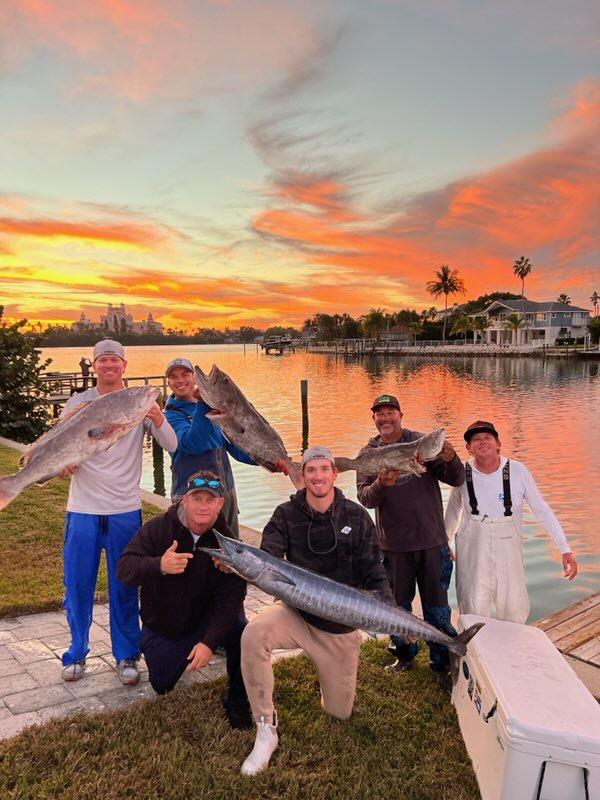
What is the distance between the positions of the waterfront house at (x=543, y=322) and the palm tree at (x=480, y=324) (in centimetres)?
430

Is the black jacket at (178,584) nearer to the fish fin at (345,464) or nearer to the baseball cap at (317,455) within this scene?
the baseball cap at (317,455)

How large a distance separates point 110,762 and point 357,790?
1.69 metres

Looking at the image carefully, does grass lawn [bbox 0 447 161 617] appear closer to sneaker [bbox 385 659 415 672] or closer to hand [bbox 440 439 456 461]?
sneaker [bbox 385 659 415 672]

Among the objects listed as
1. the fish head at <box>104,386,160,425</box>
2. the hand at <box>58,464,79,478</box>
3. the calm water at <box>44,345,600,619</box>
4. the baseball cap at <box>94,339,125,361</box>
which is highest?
the baseball cap at <box>94,339,125,361</box>

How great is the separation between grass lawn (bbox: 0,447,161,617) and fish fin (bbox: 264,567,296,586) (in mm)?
3829

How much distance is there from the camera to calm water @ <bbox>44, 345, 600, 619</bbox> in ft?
39.6

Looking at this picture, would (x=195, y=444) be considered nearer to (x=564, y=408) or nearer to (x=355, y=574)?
(x=355, y=574)

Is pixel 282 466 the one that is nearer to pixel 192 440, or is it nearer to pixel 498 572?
pixel 192 440

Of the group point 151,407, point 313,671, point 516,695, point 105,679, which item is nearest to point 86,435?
point 151,407

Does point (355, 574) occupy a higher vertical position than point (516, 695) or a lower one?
higher

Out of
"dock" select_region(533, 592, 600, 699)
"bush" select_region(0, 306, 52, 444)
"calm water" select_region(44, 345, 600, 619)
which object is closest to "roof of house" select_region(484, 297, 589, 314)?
"calm water" select_region(44, 345, 600, 619)

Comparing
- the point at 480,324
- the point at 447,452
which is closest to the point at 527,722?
the point at 447,452

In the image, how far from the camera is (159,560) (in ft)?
14.8

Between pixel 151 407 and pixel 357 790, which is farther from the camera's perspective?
pixel 151 407
